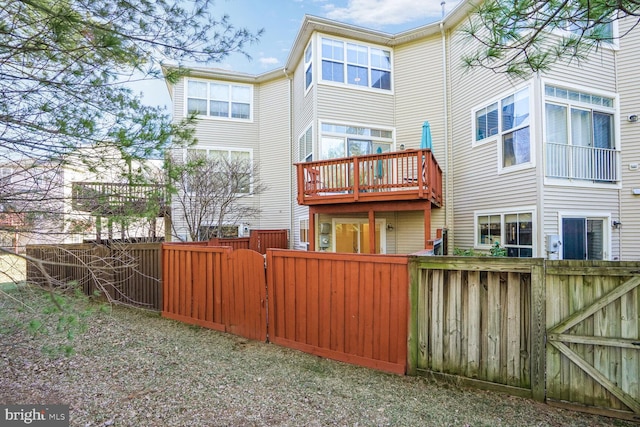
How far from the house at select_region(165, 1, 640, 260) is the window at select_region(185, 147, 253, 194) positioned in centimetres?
27

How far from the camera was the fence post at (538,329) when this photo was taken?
9.98 feet

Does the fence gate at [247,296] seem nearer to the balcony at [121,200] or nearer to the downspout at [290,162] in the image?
the balcony at [121,200]

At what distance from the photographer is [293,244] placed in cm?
1172

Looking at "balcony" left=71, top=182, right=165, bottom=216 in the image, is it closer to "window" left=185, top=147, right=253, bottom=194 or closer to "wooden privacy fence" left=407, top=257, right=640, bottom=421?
"wooden privacy fence" left=407, top=257, right=640, bottom=421

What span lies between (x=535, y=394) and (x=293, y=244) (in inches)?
364

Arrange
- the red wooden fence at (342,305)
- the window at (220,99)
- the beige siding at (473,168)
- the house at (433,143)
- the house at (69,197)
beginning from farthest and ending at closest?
the window at (220,99), the beige siding at (473,168), the house at (433,143), the red wooden fence at (342,305), the house at (69,197)

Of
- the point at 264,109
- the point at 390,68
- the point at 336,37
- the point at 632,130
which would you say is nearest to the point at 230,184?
the point at 264,109

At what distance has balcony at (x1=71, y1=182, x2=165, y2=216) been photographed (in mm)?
3303

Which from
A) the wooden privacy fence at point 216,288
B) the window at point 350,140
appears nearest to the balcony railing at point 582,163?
the window at point 350,140

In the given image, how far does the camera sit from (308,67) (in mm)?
10195

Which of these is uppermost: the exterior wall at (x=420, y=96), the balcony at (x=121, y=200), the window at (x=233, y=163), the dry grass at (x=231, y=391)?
the exterior wall at (x=420, y=96)

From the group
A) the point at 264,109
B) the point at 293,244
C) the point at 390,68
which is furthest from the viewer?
the point at 264,109

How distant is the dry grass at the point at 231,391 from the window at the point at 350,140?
6497mm

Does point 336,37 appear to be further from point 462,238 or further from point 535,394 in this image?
point 535,394
